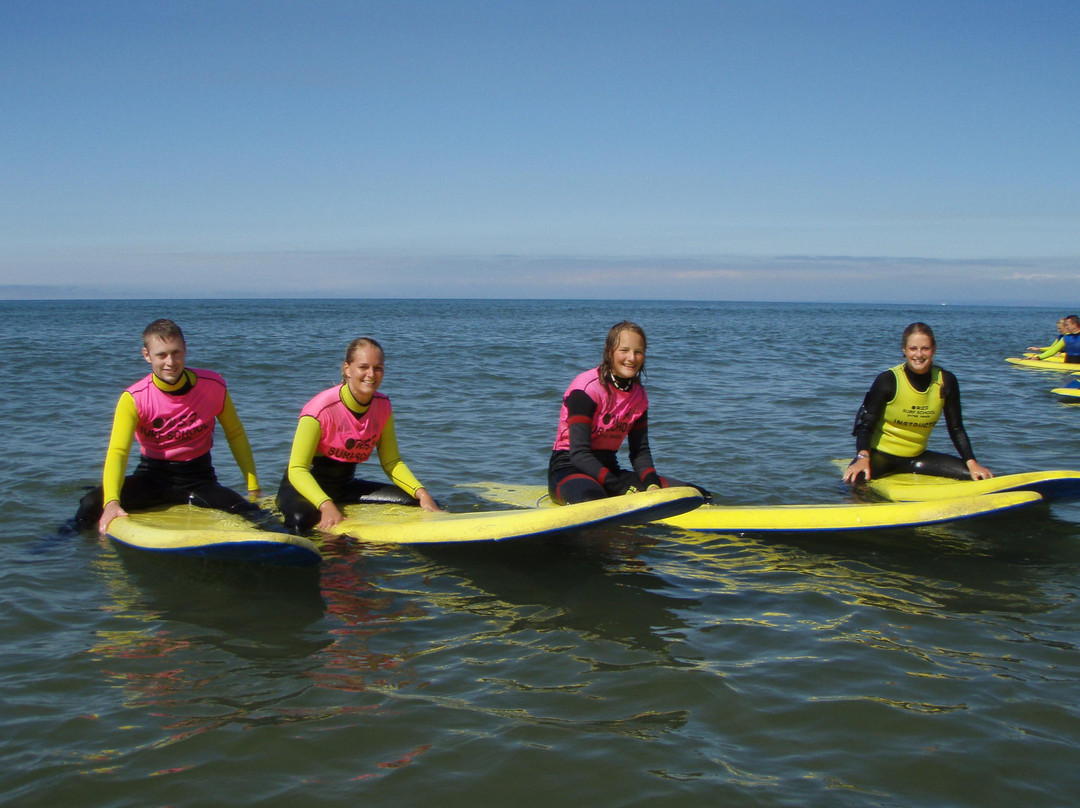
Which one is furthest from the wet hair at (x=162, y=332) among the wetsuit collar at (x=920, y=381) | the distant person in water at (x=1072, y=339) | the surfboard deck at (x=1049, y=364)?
the distant person in water at (x=1072, y=339)

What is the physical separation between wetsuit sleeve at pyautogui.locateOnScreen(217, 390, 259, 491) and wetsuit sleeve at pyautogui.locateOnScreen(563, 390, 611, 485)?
2.16 metres

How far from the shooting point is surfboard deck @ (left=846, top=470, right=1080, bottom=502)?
19.4ft

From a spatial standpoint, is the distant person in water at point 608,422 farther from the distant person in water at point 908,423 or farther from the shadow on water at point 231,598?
the distant person in water at point 908,423

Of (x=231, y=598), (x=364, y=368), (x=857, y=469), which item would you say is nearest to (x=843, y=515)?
(x=857, y=469)

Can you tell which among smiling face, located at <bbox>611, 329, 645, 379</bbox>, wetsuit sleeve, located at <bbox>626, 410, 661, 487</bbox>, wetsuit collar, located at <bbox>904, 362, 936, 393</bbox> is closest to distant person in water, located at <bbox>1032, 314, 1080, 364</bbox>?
wetsuit collar, located at <bbox>904, 362, 936, 393</bbox>

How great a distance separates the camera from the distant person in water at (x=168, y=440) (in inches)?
211

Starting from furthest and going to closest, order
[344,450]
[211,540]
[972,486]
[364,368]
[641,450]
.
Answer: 1. [972,486]
2. [641,450]
3. [344,450]
4. [364,368]
5. [211,540]

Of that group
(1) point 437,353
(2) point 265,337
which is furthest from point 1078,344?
(2) point 265,337

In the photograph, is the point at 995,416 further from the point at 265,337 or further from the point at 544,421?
the point at 265,337

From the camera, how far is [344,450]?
5.78 metres

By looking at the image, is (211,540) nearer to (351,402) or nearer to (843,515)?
(351,402)

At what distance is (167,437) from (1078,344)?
678 inches

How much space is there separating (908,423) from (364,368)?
4347mm

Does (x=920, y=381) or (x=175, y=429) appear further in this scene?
(x=920, y=381)
